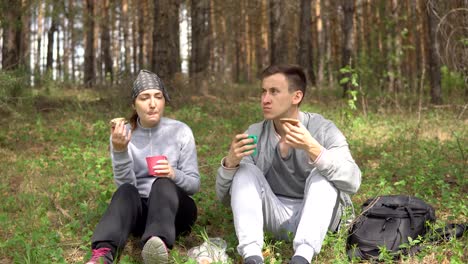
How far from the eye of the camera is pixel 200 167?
653cm

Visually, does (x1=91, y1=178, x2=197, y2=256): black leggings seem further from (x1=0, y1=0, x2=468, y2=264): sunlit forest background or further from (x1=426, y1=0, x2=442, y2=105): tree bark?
(x1=426, y1=0, x2=442, y2=105): tree bark

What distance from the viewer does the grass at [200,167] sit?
12.9ft

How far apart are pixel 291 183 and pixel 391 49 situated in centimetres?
1205

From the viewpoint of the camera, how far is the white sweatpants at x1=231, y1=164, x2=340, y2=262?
3.28 meters

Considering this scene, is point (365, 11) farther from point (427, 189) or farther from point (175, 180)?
point (175, 180)

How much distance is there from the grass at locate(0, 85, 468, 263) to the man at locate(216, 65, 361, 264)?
289 millimetres

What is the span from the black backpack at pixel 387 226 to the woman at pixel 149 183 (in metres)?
1.26

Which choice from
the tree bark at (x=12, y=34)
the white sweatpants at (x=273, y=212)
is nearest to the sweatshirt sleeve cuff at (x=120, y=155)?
the white sweatpants at (x=273, y=212)

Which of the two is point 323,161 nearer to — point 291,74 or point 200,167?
point 291,74

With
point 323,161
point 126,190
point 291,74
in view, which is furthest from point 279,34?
point 323,161

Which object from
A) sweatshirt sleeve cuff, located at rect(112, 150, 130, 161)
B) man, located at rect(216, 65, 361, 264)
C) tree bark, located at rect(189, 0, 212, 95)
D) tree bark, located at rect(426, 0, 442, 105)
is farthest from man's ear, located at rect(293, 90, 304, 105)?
tree bark, located at rect(426, 0, 442, 105)

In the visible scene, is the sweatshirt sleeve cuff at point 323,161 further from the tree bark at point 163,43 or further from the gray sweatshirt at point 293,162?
the tree bark at point 163,43

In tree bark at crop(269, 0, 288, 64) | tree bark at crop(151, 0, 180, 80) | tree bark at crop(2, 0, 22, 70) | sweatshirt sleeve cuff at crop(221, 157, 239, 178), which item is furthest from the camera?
tree bark at crop(269, 0, 288, 64)

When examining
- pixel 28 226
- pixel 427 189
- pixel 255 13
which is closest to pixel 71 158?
pixel 28 226
